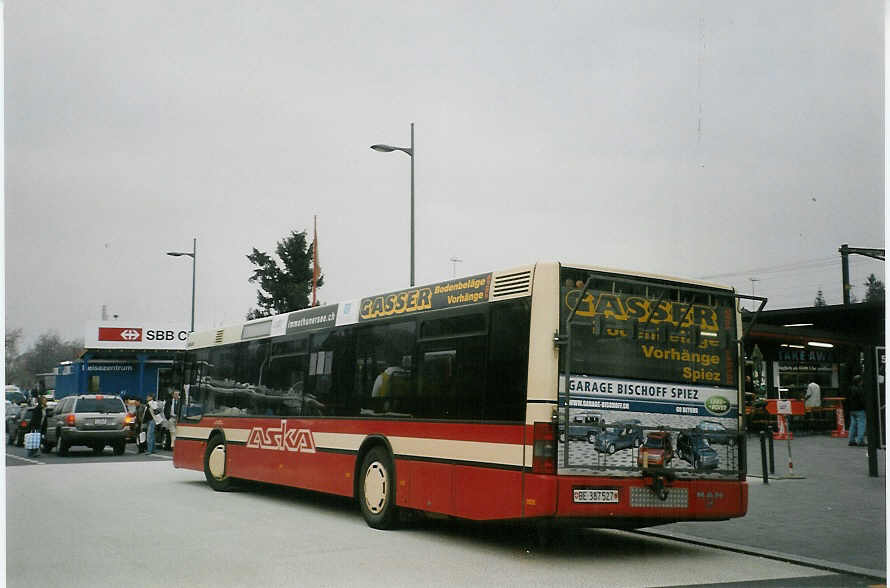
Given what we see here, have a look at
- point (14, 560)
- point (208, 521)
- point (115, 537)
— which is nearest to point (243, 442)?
point (208, 521)

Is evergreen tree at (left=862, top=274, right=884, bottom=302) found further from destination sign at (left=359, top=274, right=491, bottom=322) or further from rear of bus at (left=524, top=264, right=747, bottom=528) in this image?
rear of bus at (left=524, top=264, right=747, bottom=528)

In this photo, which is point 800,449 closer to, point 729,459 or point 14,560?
point 729,459

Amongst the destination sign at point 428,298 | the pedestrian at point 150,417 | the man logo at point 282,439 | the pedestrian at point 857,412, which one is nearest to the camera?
the destination sign at point 428,298

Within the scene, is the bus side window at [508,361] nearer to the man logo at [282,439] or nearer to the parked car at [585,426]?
the parked car at [585,426]

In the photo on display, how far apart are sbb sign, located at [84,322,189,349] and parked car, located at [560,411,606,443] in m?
42.3

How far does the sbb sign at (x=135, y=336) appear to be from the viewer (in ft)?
163

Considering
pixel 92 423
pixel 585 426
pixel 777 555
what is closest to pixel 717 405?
pixel 777 555

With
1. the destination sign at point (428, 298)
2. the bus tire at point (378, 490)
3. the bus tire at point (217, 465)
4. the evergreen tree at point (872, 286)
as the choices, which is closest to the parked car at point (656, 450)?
the destination sign at point (428, 298)

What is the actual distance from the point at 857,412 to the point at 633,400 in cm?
1600

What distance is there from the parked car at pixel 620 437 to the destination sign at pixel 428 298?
1.90 m

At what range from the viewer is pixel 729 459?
1019 cm

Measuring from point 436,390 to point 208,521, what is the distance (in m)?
3.49

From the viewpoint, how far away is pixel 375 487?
39.6ft

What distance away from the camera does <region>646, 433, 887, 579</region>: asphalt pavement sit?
9891 millimetres
